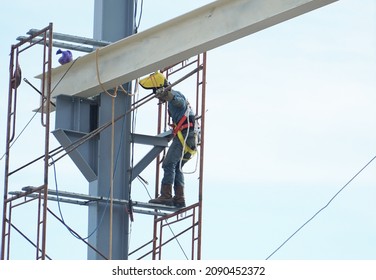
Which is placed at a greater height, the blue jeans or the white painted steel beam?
the white painted steel beam

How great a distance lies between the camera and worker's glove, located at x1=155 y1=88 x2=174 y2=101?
29078mm

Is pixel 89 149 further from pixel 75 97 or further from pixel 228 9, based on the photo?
pixel 228 9

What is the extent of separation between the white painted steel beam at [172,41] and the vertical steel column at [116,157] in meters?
0.59

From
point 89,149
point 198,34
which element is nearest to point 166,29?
point 198,34

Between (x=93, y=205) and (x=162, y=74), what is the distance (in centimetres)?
234

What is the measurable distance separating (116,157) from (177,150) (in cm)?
98

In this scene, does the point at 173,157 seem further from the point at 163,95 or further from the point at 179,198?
the point at 163,95

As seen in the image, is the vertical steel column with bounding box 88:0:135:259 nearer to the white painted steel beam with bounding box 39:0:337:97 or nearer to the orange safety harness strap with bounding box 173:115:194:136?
the white painted steel beam with bounding box 39:0:337:97

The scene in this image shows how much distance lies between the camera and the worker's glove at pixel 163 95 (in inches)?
1145

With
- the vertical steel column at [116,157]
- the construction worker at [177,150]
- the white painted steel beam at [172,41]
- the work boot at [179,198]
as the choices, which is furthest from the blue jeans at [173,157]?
the white painted steel beam at [172,41]

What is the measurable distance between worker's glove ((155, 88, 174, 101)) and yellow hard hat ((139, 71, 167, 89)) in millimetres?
128

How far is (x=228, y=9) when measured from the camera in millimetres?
27188

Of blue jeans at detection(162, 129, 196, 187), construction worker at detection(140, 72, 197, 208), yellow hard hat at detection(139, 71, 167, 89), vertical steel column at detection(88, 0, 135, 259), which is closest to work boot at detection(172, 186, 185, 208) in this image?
construction worker at detection(140, 72, 197, 208)

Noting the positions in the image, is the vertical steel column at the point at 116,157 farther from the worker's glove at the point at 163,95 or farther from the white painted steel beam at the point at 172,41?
the worker's glove at the point at 163,95
